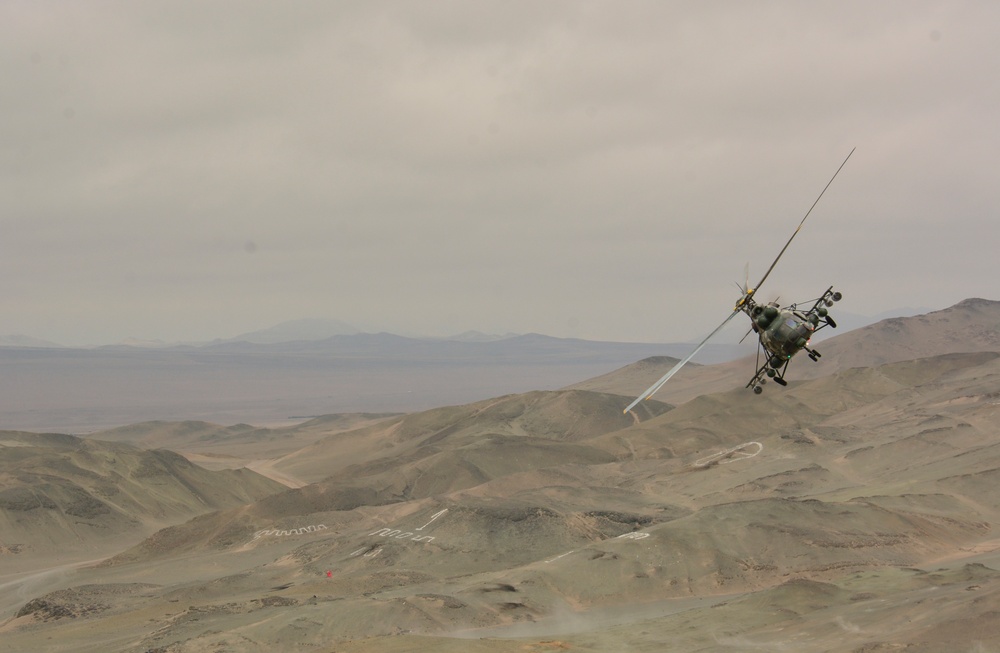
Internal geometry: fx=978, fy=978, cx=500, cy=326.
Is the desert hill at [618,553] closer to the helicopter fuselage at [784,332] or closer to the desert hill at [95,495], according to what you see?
the desert hill at [95,495]

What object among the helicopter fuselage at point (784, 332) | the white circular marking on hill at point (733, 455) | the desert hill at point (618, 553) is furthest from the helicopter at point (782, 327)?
the white circular marking on hill at point (733, 455)

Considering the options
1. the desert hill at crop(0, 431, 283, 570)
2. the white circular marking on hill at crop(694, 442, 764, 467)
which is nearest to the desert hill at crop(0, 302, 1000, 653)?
the white circular marking on hill at crop(694, 442, 764, 467)

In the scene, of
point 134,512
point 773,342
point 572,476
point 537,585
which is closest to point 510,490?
point 572,476

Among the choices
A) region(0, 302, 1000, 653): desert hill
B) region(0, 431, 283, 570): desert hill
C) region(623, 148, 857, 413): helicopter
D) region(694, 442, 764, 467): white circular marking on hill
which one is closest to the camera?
region(623, 148, 857, 413): helicopter

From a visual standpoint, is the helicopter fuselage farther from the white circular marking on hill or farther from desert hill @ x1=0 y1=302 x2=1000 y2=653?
the white circular marking on hill

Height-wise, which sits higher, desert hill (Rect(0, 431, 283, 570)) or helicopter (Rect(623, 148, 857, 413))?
helicopter (Rect(623, 148, 857, 413))

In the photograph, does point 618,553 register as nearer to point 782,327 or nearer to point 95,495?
point 782,327

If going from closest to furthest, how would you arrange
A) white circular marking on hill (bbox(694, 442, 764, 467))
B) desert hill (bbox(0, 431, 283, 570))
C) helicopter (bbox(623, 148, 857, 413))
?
helicopter (bbox(623, 148, 857, 413)), desert hill (bbox(0, 431, 283, 570)), white circular marking on hill (bbox(694, 442, 764, 467))
